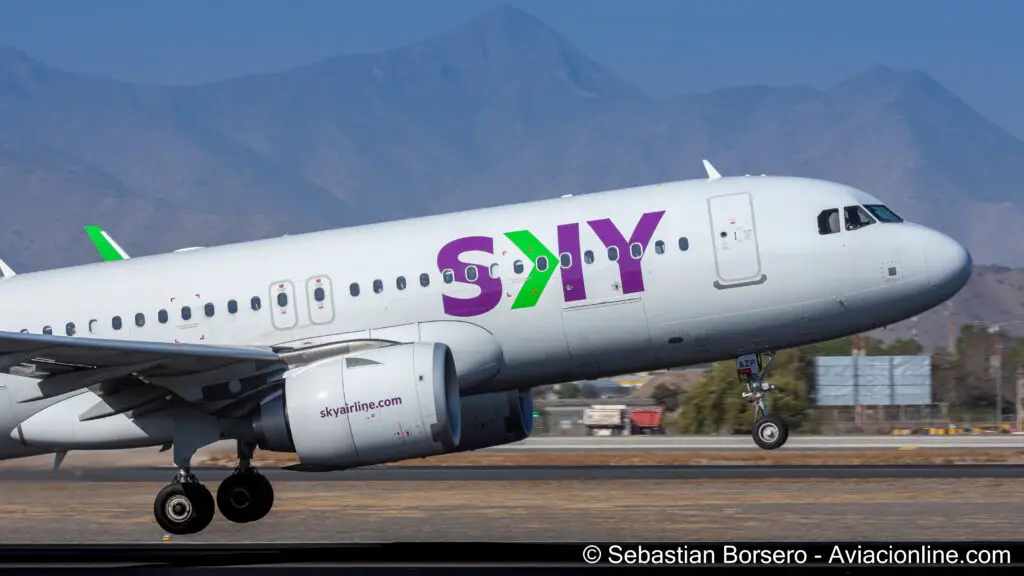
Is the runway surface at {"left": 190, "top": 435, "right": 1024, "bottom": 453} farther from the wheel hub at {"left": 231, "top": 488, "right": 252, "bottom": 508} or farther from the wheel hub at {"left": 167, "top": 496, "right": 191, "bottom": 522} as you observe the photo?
the wheel hub at {"left": 167, "top": 496, "right": 191, "bottom": 522}

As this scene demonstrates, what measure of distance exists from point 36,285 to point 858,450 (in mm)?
28616

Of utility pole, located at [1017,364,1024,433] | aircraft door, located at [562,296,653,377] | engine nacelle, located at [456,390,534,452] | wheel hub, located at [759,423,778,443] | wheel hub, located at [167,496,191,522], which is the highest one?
aircraft door, located at [562,296,653,377]

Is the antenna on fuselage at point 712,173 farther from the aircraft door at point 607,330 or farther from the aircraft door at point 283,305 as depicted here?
the aircraft door at point 283,305

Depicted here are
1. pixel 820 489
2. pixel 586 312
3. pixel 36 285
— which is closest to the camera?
pixel 586 312

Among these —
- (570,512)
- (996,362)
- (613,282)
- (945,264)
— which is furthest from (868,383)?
(613,282)

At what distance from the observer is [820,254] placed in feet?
72.5

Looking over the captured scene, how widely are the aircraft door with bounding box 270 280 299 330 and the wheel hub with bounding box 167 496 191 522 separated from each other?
117 inches

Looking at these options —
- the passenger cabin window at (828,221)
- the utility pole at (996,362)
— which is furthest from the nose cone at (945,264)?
the utility pole at (996,362)

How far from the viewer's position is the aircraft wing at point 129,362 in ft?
66.1

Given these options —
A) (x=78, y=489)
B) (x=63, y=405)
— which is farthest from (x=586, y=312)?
(x=78, y=489)

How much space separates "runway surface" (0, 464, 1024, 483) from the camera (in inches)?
1302

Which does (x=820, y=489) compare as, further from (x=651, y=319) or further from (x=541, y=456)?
(x=541, y=456)

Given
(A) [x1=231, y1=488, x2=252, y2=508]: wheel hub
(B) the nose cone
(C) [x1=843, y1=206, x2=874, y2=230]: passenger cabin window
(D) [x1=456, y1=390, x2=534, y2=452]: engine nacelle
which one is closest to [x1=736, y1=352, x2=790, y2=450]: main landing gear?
(C) [x1=843, y1=206, x2=874, y2=230]: passenger cabin window

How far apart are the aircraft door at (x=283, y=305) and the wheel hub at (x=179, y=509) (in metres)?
2.98
